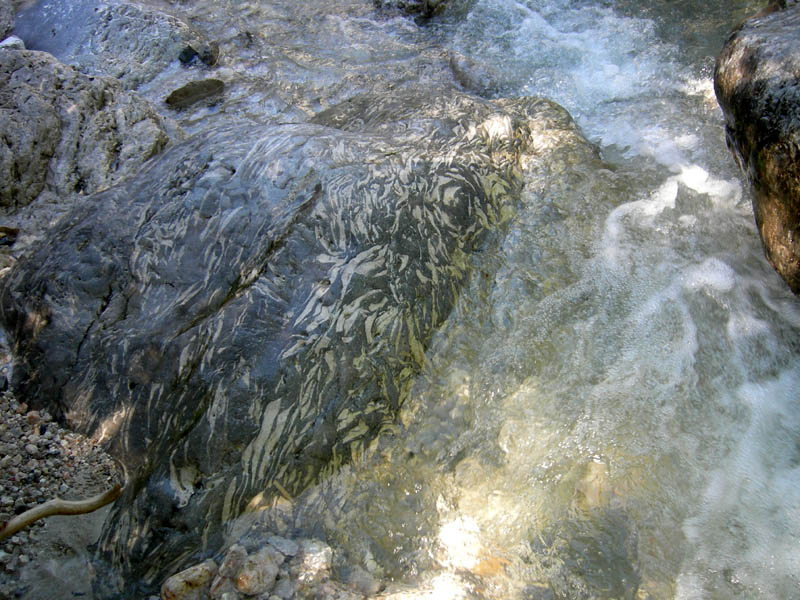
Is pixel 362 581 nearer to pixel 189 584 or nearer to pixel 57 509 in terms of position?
pixel 189 584

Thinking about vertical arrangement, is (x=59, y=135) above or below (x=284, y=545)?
above

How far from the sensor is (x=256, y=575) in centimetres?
170

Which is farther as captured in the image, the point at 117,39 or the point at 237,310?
the point at 117,39

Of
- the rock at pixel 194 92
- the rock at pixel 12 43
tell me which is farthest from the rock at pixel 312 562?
the rock at pixel 12 43

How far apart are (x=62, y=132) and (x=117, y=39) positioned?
1451mm

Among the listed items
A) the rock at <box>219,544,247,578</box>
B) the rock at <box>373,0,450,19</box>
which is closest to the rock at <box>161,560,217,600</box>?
the rock at <box>219,544,247,578</box>

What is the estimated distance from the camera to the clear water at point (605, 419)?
1877mm

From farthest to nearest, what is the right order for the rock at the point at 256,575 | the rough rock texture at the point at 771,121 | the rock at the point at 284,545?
the rough rock texture at the point at 771,121 → the rock at the point at 284,545 → the rock at the point at 256,575

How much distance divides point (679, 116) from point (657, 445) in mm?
2556

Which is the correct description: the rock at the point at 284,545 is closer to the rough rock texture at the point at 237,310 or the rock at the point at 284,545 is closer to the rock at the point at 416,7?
the rough rock texture at the point at 237,310

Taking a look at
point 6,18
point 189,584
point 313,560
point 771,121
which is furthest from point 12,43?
point 771,121

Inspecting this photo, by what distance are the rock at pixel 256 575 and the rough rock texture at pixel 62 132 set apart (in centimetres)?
242

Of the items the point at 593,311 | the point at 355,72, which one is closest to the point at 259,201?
the point at 593,311

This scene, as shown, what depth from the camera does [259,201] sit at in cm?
243
